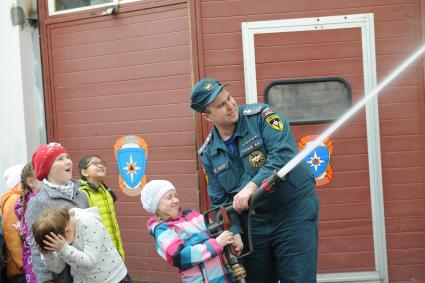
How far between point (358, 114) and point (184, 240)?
98.7 inches

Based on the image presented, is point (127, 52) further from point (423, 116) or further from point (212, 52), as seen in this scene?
point (423, 116)

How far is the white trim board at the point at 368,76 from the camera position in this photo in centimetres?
509

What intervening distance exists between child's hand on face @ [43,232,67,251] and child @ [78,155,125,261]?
5.05ft

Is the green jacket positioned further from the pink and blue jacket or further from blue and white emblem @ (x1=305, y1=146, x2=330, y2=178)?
blue and white emblem @ (x1=305, y1=146, x2=330, y2=178)

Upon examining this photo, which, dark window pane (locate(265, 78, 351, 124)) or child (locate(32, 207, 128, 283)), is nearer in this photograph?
child (locate(32, 207, 128, 283))

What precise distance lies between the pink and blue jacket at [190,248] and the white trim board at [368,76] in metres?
2.10

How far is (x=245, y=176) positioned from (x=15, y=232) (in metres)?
2.16

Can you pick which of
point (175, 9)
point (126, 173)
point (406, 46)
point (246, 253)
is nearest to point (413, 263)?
point (406, 46)

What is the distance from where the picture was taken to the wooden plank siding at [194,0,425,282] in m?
5.11

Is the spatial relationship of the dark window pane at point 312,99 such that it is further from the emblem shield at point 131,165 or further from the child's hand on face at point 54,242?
the child's hand on face at point 54,242

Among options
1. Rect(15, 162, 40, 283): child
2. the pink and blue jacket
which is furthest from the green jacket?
the pink and blue jacket

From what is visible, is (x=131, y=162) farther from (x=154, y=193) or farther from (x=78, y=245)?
(x=78, y=245)

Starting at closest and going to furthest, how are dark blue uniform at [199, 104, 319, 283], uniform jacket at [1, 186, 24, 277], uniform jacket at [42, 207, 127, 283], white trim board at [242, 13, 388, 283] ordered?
1. uniform jacket at [42, 207, 127, 283]
2. dark blue uniform at [199, 104, 319, 283]
3. uniform jacket at [1, 186, 24, 277]
4. white trim board at [242, 13, 388, 283]

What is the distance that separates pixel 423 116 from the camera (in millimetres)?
5113
